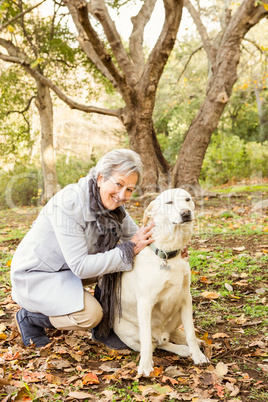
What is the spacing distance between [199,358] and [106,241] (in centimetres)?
109

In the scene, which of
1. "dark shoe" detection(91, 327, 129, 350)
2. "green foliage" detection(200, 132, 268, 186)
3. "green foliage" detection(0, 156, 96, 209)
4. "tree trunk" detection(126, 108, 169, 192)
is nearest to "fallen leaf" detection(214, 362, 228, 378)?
"dark shoe" detection(91, 327, 129, 350)

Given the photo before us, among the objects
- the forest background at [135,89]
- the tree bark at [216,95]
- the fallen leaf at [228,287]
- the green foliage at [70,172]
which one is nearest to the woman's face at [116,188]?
the fallen leaf at [228,287]

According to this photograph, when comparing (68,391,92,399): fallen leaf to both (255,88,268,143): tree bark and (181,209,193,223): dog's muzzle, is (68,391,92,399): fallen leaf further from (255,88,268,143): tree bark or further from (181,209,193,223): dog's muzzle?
(255,88,268,143): tree bark

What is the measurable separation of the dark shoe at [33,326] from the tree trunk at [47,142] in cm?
984

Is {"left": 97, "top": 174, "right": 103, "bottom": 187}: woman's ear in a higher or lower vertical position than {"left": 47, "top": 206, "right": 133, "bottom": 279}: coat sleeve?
higher

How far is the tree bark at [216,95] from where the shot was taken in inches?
340

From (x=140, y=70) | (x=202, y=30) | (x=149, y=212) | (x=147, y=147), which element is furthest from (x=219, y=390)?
(x=202, y=30)

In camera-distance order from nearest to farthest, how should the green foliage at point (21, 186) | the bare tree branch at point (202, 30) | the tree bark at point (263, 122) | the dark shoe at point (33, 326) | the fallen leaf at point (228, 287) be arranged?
the dark shoe at point (33, 326) → the fallen leaf at point (228, 287) → the bare tree branch at point (202, 30) → the green foliage at point (21, 186) → the tree bark at point (263, 122)

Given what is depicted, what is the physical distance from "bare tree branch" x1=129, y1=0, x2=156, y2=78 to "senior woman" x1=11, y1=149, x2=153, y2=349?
796 cm

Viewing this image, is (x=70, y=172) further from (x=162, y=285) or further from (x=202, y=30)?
(x=162, y=285)

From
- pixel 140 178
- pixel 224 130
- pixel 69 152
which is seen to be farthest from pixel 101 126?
pixel 140 178

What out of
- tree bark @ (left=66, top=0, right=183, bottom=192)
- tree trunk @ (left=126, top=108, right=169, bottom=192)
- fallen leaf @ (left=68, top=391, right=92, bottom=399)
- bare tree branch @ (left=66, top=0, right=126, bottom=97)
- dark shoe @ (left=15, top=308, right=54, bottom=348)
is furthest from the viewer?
tree trunk @ (left=126, top=108, right=169, bottom=192)

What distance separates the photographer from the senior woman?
2.87 m

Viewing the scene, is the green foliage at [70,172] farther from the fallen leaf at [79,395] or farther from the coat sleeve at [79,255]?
the fallen leaf at [79,395]
